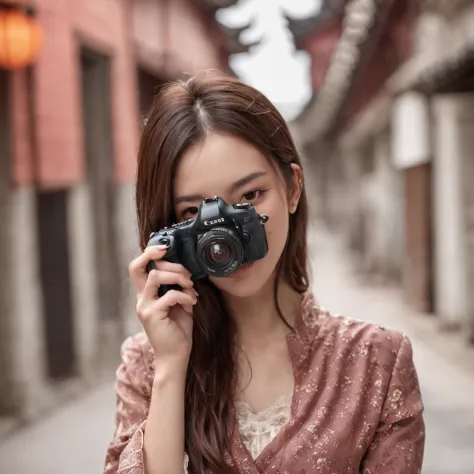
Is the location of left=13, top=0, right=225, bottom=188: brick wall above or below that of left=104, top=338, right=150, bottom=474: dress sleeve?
above

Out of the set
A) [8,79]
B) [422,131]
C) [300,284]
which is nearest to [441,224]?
[422,131]

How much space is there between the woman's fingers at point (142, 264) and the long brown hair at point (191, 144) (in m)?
0.07

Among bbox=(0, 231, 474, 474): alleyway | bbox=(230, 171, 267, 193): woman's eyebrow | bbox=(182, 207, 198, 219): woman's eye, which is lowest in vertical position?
bbox=(0, 231, 474, 474): alleyway

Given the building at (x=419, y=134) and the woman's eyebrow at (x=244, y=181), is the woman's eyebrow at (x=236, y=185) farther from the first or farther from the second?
the building at (x=419, y=134)

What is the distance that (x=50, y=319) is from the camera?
11.6 feet

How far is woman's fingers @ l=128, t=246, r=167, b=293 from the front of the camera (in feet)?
3.61

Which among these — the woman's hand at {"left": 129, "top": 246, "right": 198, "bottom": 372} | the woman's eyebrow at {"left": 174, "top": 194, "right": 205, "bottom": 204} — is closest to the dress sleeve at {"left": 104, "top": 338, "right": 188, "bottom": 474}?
the woman's hand at {"left": 129, "top": 246, "right": 198, "bottom": 372}

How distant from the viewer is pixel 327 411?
3.68 feet

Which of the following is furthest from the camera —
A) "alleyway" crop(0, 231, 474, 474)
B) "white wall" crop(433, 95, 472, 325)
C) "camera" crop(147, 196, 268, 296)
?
"white wall" crop(433, 95, 472, 325)

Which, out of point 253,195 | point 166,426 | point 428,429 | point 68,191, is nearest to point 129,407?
point 166,426

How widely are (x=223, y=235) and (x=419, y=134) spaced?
15.9 ft

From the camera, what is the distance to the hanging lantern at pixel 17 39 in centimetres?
288

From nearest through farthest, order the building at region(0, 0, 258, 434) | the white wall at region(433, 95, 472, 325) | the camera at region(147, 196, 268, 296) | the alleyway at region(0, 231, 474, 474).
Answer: the camera at region(147, 196, 268, 296)
the alleyway at region(0, 231, 474, 474)
the building at region(0, 0, 258, 434)
the white wall at region(433, 95, 472, 325)

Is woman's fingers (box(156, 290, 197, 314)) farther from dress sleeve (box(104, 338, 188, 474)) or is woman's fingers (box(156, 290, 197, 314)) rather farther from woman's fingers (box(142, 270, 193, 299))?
dress sleeve (box(104, 338, 188, 474))
